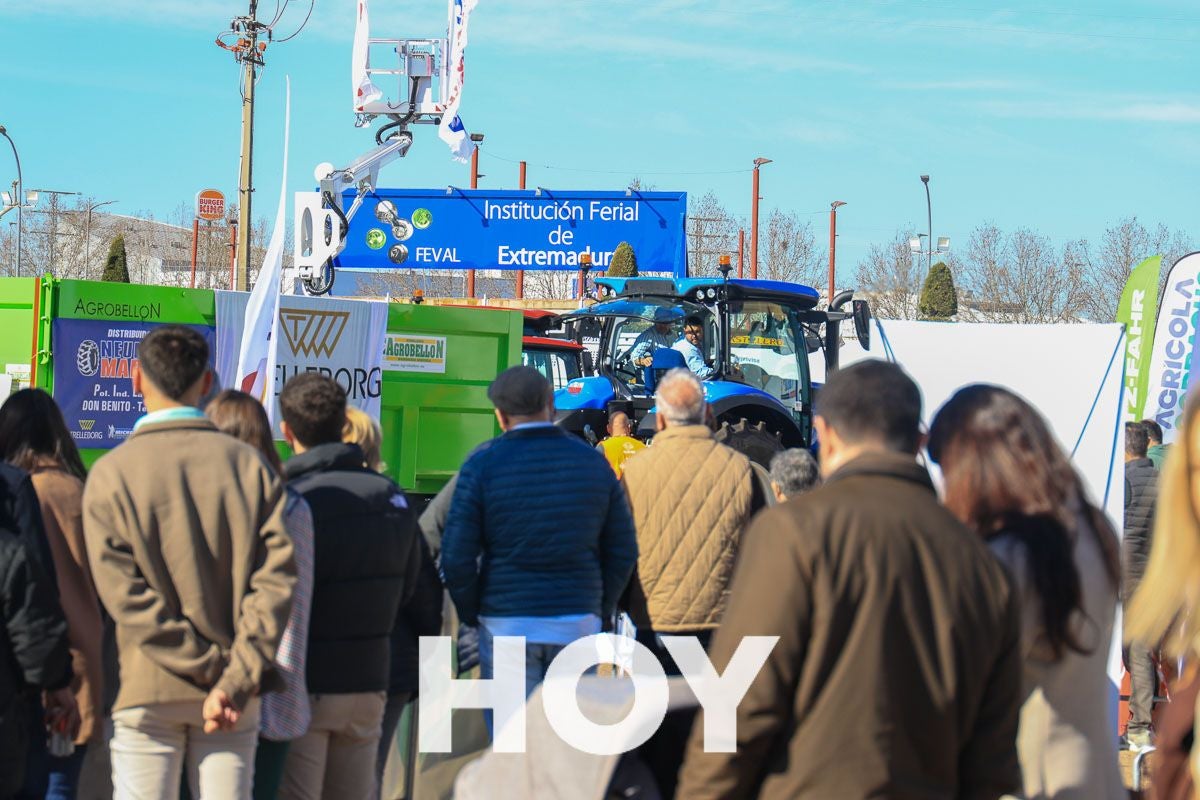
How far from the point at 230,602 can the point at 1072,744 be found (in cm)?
227

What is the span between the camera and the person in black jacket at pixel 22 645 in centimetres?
384

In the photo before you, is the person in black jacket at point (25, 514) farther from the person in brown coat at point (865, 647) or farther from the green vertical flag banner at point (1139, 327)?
the green vertical flag banner at point (1139, 327)

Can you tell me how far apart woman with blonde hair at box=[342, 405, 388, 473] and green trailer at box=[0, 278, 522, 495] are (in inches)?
173

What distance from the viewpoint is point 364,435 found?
4730 millimetres

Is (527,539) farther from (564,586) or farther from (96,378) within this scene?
(96,378)

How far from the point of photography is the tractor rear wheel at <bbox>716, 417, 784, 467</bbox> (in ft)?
37.1

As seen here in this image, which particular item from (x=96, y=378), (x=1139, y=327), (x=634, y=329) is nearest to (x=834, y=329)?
(x=634, y=329)

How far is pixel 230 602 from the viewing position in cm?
384

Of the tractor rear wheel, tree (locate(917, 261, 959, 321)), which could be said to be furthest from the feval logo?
tree (locate(917, 261, 959, 321))

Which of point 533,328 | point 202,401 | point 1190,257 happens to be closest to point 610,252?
point 533,328

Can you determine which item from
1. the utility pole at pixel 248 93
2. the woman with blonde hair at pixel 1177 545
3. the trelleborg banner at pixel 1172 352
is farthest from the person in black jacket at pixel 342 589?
the utility pole at pixel 248 93

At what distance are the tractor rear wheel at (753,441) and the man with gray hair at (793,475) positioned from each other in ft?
15.4

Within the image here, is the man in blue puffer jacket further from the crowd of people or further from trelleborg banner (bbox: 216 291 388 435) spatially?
trelleborg banner (bbox: 216 291 388 435)

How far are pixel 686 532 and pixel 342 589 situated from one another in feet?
5.40
